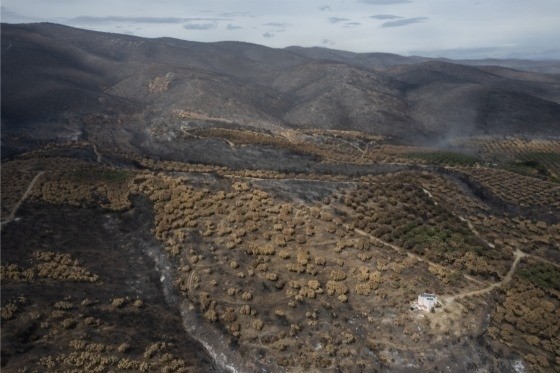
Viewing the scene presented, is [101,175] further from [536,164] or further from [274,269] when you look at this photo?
[536,164]

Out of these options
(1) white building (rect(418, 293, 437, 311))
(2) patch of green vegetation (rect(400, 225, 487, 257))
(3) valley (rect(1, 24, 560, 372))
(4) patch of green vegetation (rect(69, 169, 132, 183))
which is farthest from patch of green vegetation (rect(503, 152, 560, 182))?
(4) patch of green vegetation (rect(69, 169, 132, 183))

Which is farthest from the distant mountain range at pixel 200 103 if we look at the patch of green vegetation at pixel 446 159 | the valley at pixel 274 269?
the valley at pixel 274 269

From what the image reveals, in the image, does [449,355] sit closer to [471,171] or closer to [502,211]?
[502,211]

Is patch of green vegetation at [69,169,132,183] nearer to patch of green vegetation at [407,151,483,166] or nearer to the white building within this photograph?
the white building

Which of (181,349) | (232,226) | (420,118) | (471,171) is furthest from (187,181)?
(420,118)

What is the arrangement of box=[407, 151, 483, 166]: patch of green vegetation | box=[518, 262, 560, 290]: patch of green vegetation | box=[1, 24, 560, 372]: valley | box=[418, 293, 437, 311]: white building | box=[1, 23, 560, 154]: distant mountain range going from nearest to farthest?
box=[1, 24, 560, 372]: valley < box=[418, 293, 437, 311]: white building < box=[518, 262, 560, 290]: patch of green vegetation < box=[407, 151, 483, 166]: patch of green vegetation < box=[1, 23, 560, 154]: distant mountain range

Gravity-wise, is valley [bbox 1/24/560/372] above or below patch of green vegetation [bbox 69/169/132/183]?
below
